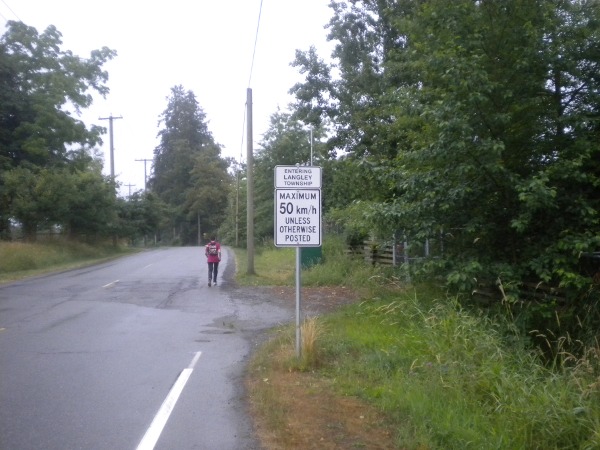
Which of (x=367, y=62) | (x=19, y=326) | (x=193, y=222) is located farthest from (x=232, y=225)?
(x=19, y=326)

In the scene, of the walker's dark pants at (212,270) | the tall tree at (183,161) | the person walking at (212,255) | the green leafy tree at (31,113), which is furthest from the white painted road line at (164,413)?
the tall tree at (183,161)

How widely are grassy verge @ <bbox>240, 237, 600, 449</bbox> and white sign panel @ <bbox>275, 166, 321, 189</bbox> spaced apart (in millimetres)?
2181

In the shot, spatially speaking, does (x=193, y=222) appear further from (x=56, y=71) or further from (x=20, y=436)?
(x=20, y=436)

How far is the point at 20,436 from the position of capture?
22.4 feet

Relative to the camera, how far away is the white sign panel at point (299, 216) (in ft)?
33.1

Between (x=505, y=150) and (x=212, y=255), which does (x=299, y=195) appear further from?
(x=212, y=255)

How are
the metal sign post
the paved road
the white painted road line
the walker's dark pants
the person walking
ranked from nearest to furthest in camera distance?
the white painted road line → the paved road → the metal sign post → the person walking → the walker's dark pants

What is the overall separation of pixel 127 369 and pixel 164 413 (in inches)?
97.5

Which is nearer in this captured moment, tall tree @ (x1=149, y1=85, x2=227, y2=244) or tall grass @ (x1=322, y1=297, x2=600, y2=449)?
tall grass @ (x1=322, y1=297, x2=600, y2=449)

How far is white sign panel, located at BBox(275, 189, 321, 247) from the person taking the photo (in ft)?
33.1

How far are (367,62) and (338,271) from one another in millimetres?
8622

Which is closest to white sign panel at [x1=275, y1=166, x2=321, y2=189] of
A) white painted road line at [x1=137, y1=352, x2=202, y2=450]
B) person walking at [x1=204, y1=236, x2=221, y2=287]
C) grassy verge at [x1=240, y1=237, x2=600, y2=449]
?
grassy verge at [x1=240, y1=237, x2=600, y2=449]

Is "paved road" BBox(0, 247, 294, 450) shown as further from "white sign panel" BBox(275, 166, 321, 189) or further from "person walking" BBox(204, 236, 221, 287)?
"white sign panel" BBox(275, 166, 321, 189)

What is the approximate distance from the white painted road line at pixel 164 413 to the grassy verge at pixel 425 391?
90cm
